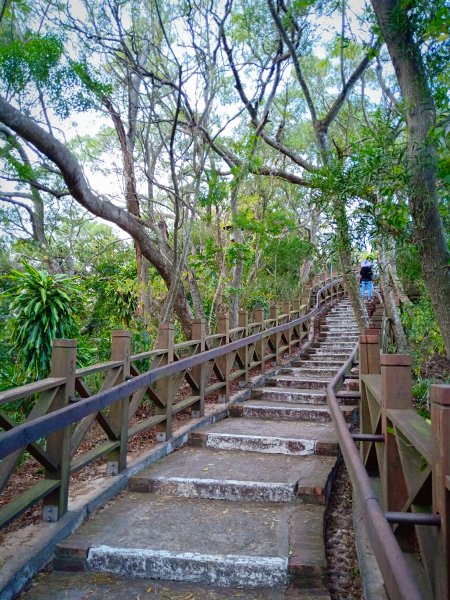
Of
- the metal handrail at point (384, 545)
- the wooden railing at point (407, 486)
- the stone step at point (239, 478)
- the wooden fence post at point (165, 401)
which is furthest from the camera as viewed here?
the wooden fence post at point (165, 401)

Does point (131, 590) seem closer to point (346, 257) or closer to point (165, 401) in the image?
point (165, 401)

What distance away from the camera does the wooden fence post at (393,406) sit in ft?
8.96

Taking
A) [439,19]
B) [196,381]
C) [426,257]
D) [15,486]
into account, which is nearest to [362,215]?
[426,257]

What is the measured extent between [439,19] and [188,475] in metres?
4.58

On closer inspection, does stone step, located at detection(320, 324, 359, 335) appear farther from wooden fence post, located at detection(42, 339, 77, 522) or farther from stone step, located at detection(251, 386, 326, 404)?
wooden fence post, located at detection(42, 339, 77, 522)

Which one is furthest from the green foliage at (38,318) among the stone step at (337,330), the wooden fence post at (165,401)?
the stone step at (337,330)

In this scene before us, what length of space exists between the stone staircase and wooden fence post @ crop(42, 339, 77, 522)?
0.25 metres

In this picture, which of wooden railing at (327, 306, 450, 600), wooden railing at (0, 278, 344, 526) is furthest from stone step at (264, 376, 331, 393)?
wooden railing at (327, 306, 450, 600)

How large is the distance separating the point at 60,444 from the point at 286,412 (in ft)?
13.7

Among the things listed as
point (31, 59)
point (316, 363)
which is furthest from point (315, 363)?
point (31, 59)

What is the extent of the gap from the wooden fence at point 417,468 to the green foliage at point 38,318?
4.34m

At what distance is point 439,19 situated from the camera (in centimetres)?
425

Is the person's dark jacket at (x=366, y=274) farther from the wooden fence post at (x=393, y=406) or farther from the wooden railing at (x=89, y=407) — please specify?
the wooden fence post at (x=393, y=406)

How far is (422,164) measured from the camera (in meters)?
Result: 4.74
